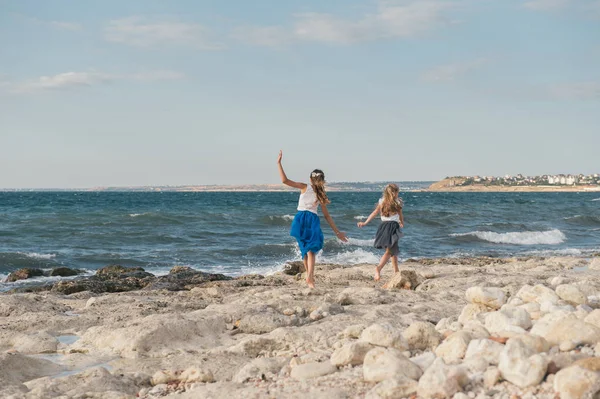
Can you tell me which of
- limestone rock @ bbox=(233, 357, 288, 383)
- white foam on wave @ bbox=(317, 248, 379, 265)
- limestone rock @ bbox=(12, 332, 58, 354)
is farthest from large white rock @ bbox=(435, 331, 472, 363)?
white foam on wave @ bbox=(317, 248, 379, 265)

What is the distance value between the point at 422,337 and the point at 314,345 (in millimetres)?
1016

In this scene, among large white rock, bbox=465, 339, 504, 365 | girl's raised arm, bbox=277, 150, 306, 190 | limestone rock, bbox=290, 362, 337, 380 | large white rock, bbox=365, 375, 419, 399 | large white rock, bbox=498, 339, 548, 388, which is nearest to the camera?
large white rock, bbox=498, 339, 548, 388

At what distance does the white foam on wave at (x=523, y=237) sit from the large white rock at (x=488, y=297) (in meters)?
18.4

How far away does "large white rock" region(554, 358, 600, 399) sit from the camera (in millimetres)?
3207

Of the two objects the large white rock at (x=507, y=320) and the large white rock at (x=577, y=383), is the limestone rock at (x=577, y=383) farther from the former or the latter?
the large white rock at (x=507, y=320)

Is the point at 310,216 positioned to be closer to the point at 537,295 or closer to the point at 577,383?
the point at 537,295

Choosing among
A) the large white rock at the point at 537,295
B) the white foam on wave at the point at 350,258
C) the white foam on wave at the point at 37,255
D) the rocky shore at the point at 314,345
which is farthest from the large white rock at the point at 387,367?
the white foam on wave at the point at 37,255

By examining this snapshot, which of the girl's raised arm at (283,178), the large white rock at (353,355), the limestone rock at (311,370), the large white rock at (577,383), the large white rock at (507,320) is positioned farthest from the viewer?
the girl's raised arm at (283,178)

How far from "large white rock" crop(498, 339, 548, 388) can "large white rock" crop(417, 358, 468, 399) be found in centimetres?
23

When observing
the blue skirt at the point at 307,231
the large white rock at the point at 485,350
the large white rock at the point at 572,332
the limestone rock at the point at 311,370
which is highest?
the blue skirt at the point at 307,231

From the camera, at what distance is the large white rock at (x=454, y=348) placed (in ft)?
13.6

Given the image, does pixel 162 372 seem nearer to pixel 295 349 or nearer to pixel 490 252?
pixel 295 349

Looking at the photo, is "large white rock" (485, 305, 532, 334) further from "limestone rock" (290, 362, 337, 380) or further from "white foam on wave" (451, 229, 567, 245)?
"white foam on wave" (451, 229, 567, 245)

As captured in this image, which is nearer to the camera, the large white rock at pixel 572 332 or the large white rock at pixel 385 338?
the large white rock at pixel 572 332
